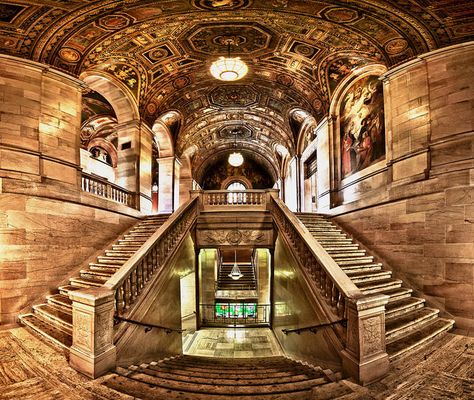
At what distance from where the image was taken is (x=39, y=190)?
223 inches

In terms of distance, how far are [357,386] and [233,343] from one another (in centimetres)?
611

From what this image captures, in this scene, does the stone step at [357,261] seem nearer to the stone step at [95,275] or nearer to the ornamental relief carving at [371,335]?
the ornamental relief carving at [371,335]

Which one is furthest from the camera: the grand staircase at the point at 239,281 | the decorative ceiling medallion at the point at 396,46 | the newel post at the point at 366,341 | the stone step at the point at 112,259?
the grand staircase at the point at 239,281

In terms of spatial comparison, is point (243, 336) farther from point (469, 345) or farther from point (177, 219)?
point (469, 345)

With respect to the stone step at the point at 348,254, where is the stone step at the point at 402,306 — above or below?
below

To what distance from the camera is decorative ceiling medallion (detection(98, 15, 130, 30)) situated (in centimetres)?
588

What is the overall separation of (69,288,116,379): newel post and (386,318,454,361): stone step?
361 centimetres

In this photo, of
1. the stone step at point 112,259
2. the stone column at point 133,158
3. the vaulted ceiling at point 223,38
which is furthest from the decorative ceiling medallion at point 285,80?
the stone step at point 112,259

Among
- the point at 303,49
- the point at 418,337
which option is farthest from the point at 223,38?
the point at 418,337

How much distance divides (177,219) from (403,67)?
6.62 meters

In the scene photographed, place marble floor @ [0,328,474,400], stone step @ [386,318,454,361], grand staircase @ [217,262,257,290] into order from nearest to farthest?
marble floor @ [0,328,474,400], stone step @ [386,318,454,361], grand staircase @ [217,262,257,290]

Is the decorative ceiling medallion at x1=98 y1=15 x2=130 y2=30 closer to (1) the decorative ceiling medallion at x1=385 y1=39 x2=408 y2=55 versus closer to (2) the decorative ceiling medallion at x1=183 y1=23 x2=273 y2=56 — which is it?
(2) the decorative ceiling medallion at x1=183 y1=23 x2=273 y2=56

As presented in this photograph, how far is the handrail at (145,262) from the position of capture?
384cm

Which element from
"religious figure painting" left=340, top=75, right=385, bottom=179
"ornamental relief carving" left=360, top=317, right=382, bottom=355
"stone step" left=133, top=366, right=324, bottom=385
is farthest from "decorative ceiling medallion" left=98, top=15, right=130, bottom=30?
"ornamental relief carving" left=360, top=317, right=382, bottom=355
